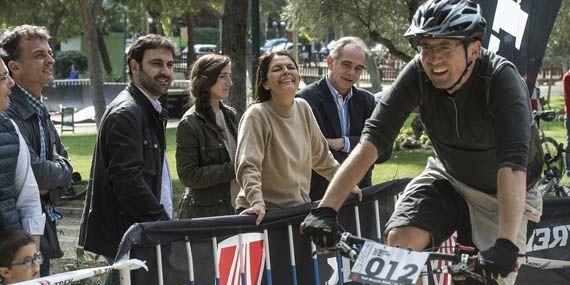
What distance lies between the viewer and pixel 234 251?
5.38 m

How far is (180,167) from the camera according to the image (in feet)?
21.0

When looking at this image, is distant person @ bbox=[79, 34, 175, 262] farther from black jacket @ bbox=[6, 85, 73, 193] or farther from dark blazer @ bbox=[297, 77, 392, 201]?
dark blazer @ bbox=[297, 77, 392, 201]

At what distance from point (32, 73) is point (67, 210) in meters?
7.51

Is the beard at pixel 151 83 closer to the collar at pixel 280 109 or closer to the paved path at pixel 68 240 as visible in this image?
the collar at pixel 280 109

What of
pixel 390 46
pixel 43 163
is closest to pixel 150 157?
pixel 43 163

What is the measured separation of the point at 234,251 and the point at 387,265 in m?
1.54

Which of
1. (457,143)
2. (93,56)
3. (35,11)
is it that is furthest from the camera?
(35,11)

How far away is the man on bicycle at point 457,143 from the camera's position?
4.24 meters

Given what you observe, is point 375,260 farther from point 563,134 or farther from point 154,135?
point 563,134

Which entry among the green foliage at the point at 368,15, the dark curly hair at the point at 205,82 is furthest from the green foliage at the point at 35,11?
the dark curly hair at the point at 205,82

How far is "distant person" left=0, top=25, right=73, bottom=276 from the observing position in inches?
211

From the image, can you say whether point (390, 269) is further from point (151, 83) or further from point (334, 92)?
point (334, 92)

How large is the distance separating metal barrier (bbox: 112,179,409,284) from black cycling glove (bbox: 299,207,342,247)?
0.91 metres

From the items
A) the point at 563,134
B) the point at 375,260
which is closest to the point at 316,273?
the point at 375,260
